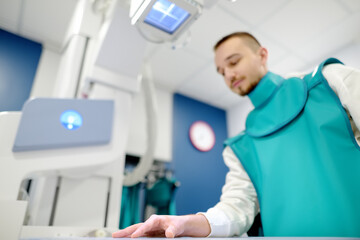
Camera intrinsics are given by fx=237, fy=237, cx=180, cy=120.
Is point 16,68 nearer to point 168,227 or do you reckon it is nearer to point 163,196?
point 163,196

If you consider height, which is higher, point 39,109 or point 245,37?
point 245,37

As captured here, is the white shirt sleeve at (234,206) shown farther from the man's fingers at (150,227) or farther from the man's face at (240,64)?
the man's face at (240,64)

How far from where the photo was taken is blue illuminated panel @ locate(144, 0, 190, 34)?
63 centimetres

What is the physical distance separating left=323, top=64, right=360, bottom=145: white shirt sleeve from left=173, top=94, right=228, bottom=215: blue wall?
2.43 m

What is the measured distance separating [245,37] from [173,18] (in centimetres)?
62

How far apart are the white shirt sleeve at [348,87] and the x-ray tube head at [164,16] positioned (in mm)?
483

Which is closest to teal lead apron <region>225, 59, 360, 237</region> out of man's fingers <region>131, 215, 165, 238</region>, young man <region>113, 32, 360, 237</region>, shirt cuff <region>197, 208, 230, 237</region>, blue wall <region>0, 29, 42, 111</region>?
young man <region>113, 32, 360, 237</region>

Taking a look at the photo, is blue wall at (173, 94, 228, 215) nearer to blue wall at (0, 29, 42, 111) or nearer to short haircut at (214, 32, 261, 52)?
blue wall at (0, 29, 42, 111)

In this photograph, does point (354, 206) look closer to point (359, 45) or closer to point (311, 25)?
point (311, 25)

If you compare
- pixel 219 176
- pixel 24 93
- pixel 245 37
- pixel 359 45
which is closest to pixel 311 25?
pixel 359 45

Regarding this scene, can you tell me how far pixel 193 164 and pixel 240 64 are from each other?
234 cm

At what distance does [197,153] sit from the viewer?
132 inches

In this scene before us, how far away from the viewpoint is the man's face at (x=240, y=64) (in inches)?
41.9

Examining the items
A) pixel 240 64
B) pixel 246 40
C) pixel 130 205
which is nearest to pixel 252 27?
pixel 246 40
